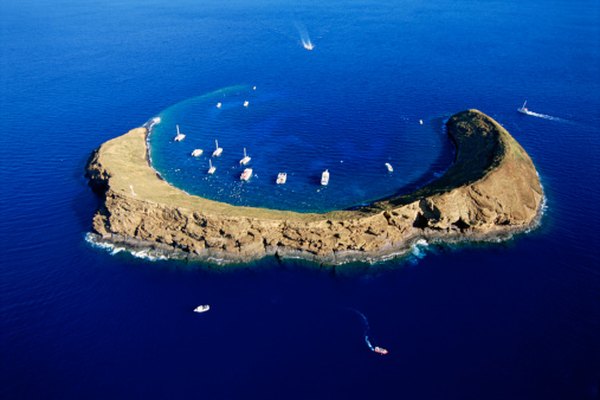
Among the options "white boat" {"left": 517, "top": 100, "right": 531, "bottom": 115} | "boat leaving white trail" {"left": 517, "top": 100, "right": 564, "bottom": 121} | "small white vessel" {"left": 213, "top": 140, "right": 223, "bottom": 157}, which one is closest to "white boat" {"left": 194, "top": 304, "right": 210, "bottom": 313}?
"small white vessel" {"left": 213, "top": 140, "right": 223, "bottom": 157}

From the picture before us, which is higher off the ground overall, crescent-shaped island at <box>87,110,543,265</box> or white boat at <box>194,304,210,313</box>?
crescent-shaped island at <box>87,110,543,265</box>

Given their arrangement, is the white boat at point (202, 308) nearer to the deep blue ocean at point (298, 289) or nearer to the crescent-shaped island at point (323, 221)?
the deep blue ocean at point (298, 289)

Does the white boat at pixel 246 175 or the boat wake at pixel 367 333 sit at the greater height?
the white boat at pixel 246 175

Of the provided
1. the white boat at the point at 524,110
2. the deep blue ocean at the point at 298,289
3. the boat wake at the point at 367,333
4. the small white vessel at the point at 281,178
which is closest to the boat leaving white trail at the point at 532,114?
the white boat at the point at 524,110

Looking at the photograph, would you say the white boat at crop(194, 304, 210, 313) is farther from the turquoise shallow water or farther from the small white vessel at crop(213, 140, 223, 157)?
the small white vessel at crop(213, 140, 223, 157)

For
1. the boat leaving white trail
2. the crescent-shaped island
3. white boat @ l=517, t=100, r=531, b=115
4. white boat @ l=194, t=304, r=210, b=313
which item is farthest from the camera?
white boat @ l=517, t=100, r=531, b=115

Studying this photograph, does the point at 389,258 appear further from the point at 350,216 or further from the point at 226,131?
the point at 226,131

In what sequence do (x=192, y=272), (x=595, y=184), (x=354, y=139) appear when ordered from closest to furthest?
(x=192, y=272)
(x=595, y=184)
(x=354, y=139)

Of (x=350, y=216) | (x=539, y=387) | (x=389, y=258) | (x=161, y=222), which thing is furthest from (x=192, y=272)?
(x=539, y=387)
